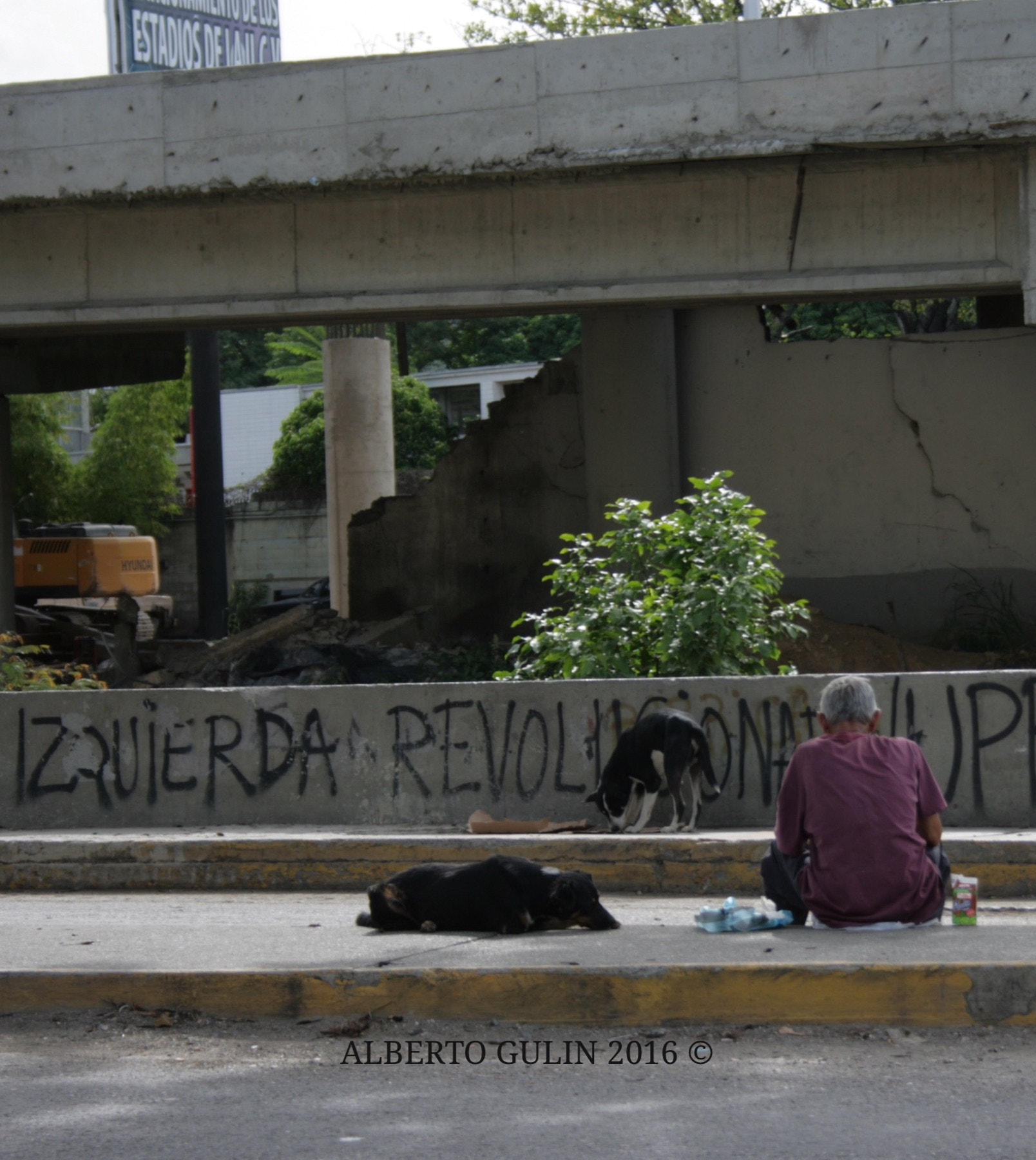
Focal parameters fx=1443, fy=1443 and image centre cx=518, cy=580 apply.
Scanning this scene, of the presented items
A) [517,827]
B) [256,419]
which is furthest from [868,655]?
[256,419]

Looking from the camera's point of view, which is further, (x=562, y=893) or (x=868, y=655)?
(x=868, y=655)

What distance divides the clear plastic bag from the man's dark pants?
5 cm

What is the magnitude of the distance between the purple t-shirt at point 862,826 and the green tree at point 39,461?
29108 mm

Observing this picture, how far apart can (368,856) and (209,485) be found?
72.1 ft

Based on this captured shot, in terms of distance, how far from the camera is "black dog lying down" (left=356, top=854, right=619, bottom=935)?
600 cm

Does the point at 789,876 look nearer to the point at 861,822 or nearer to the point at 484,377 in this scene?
the point at 861,822

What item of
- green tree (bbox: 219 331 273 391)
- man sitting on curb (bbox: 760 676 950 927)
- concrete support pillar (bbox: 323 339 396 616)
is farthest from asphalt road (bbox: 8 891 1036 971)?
green tree (bbox: 219 331 273 391)

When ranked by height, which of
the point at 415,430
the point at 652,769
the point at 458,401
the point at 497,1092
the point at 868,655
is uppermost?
the point at 458,401

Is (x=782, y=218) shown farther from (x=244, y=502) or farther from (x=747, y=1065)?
(x=244, y=502)

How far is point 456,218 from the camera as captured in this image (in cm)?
1362

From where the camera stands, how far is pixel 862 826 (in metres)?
5.27

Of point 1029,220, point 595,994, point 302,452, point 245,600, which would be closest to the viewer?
point 595,994

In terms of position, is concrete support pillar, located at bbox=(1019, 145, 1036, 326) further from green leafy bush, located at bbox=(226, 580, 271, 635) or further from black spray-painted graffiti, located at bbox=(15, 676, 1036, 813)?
green leafy bush, located at bbox=(226, 580, 271, 635)

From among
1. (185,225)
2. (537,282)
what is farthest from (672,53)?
(185,225)
